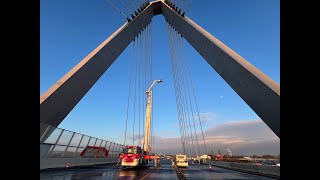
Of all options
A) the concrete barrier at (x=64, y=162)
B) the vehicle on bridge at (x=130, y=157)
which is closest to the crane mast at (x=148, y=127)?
the concrete barrier at (x=64, y=162)

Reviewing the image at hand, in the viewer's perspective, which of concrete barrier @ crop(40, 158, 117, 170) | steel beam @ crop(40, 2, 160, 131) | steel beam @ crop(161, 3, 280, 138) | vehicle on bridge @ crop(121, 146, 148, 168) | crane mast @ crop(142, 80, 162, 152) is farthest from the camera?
crane mast @ crop(142, 80, 162, 152)

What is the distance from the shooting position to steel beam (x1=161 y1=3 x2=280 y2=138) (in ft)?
36.4

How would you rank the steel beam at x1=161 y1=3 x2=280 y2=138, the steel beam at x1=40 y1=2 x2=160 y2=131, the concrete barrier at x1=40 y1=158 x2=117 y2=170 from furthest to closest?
the concrete barrier at x1=40 y1=158 x2=117 y2=170
the steel beam at x1=40 y1=2 x2=160 y2=131
the steel beam at x1=161 y1=3 x2=280 y2=138

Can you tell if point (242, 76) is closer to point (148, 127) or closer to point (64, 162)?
point (64, 162)

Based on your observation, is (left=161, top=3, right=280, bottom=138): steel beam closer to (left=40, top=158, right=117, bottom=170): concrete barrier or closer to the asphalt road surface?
the asphalt road surface

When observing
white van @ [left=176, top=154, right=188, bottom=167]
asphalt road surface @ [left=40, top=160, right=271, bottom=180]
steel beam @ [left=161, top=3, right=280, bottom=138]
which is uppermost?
steel beam @ [left=161, top=3, right=280, bottom=138]

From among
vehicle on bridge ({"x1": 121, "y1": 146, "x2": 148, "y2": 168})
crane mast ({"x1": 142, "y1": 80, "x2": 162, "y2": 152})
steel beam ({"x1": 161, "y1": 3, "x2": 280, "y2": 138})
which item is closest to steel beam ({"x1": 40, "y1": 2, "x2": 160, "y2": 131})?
steel beam ({"x1": 161, "y1": 3, "x2": 280, "y2": 138})

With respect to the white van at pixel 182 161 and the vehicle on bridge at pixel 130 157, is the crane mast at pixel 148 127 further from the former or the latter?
the vehicle on bridge at pixel 130 157
